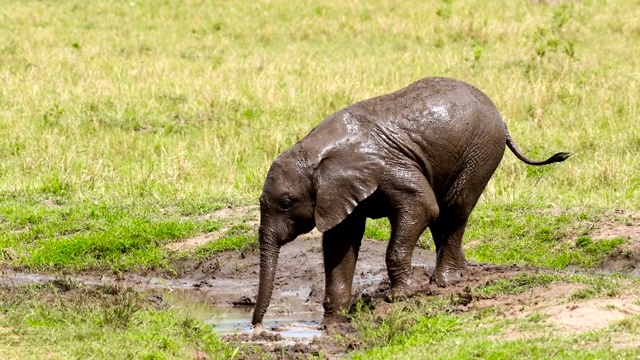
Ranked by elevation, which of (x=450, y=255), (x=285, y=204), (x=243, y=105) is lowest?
(x=243, y=105)

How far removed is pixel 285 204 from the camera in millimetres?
7875

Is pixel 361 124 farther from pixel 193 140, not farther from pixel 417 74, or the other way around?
pixel 417 74

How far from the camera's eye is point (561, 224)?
34.6ft

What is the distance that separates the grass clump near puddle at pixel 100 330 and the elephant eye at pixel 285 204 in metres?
1.00

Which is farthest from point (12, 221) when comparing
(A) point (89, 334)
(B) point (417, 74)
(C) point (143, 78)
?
(B) point (417, 74)

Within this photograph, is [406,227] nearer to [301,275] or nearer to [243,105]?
[301,275]

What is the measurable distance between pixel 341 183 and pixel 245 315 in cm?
188

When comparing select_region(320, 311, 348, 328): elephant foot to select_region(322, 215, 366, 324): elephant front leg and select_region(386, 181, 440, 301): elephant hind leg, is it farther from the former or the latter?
select_region(386, 181, 440, 301): elephant hind leg

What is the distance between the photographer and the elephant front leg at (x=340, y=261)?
27.9 ft

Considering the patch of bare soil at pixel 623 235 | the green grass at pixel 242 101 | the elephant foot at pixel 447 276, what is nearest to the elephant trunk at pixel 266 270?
the elephant foot at pixel 447 276

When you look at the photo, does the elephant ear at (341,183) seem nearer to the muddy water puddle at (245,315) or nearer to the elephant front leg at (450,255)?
the muddy water puddle at (245,315)

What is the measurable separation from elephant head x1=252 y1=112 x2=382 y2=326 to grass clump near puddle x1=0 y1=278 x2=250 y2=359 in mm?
619

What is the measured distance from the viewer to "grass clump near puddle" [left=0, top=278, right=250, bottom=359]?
6887 mm

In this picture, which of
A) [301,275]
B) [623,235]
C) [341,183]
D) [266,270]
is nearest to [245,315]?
[301,275]
